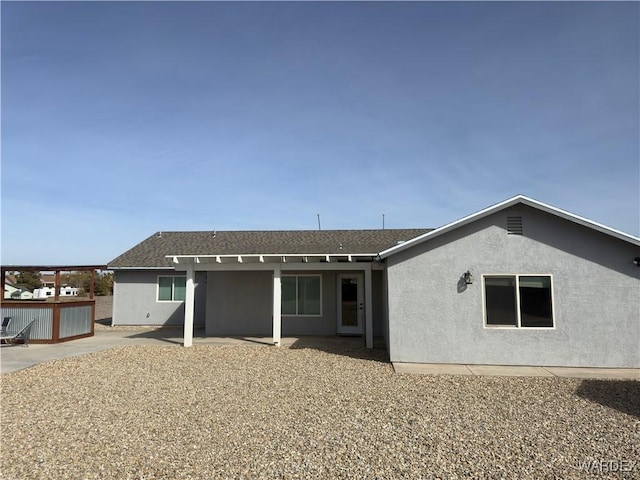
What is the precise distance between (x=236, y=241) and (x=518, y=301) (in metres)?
13.7

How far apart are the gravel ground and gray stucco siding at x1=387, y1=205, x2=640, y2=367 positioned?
146 centimetres

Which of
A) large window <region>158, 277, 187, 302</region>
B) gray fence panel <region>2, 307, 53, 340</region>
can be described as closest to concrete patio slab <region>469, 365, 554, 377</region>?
gray fence panel <region>2, 307, 53, 340</region>

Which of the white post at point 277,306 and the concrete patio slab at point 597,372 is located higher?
the white post at point 277,306

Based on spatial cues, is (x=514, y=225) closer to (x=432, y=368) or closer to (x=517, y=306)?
(x=517, y=306)

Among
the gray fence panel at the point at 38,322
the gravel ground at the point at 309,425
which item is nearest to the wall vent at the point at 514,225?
the gravel ground at the point at 309,425

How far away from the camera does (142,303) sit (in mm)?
19500

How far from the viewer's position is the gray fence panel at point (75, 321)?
14258 millimetres

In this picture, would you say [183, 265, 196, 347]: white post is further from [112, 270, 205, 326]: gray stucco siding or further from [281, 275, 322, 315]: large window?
[112, 270, 205, 326]: gray stucco siding

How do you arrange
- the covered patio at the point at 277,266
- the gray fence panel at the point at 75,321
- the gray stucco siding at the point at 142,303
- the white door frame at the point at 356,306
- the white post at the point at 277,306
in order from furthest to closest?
the gray stucco siding at the point at 142,303, the white door frame at the point at 356,306, the gray fence panel at the point at 75,321, the white post at the point at 277,306, the covered patio at the point at 277,266

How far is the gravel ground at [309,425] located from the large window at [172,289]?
9702 millimetres

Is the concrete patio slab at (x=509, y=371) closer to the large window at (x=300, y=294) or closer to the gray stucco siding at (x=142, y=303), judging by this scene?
the large window at (x=300, y=294)

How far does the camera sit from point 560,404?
22.3 ft

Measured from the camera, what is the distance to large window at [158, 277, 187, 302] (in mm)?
19344

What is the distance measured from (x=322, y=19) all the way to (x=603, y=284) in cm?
1001
